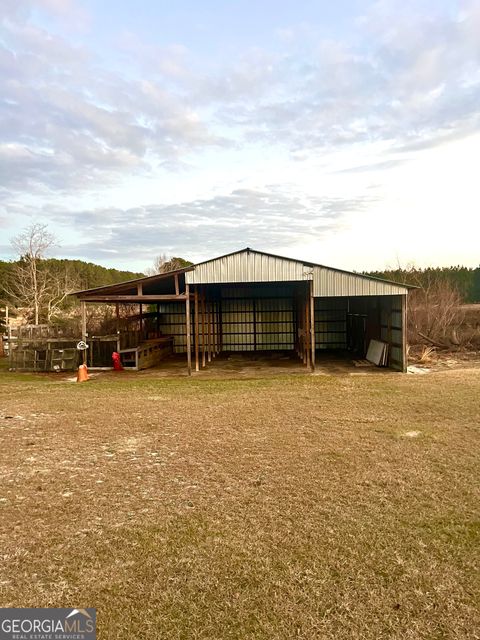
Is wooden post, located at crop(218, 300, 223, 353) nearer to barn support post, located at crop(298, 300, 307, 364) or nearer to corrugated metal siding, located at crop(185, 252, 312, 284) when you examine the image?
barn support post, located at crop(298, 300, 307, 364)

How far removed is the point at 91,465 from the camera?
18.3 ft

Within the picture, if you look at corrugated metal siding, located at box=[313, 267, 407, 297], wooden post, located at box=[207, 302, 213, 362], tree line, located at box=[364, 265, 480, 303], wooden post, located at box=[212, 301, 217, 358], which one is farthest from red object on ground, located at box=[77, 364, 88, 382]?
tree line, located at box=[364, 265, 480, 303]

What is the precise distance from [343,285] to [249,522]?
10038mm

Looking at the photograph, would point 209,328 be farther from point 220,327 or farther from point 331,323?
point 331,323

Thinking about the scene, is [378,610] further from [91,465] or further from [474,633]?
[91,465]

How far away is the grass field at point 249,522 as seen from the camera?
9.29 feet

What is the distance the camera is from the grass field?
2.83 metres

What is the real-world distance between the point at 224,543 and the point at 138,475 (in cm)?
188

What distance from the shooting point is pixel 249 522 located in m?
4.00

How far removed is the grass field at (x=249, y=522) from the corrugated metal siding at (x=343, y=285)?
216 inches

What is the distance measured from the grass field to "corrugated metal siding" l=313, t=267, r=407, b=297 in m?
5.49

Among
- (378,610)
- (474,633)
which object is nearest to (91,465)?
(378,610)

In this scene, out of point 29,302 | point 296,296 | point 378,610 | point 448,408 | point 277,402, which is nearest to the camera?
point 378,610

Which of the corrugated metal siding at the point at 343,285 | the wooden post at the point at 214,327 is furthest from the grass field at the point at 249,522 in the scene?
the wooden post at the point at 214,327
